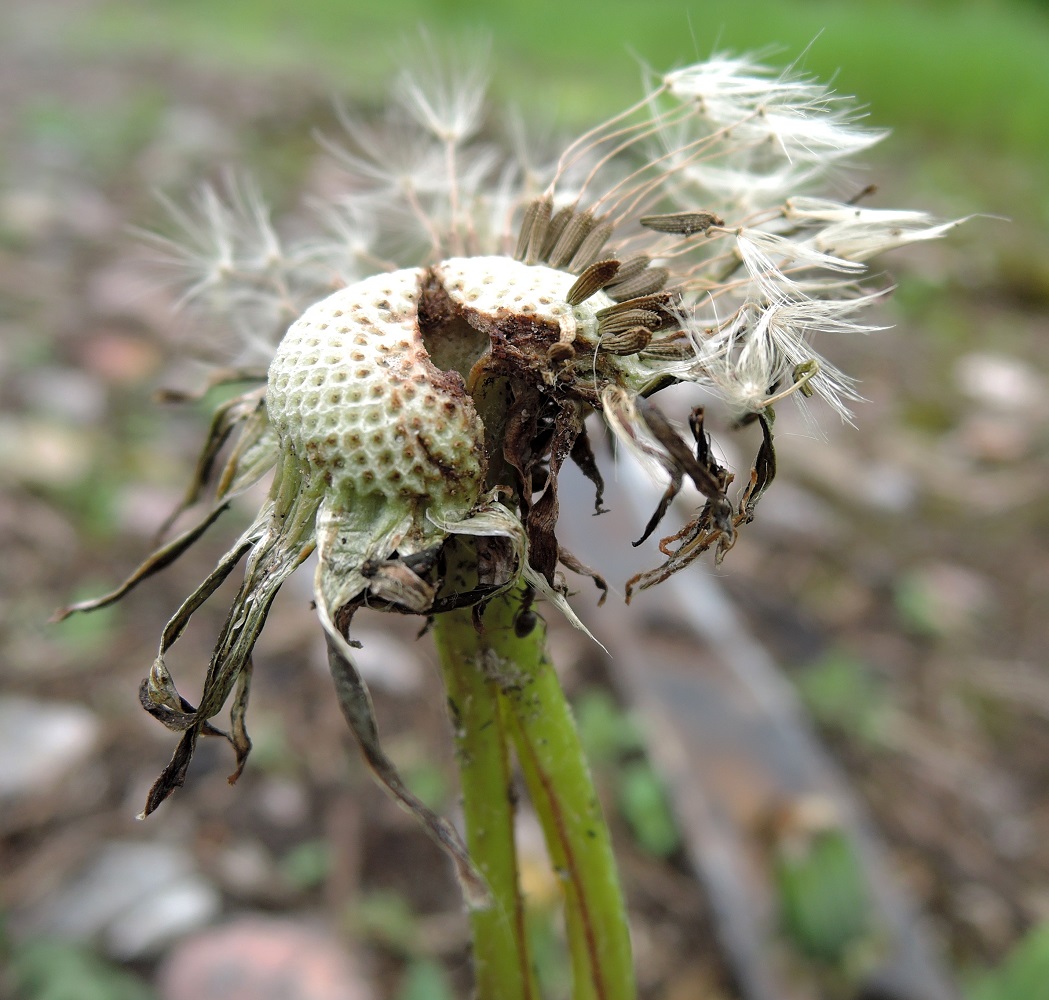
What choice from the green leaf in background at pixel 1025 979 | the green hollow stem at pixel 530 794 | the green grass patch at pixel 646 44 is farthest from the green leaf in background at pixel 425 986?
the green grass patch at pixel 646 44

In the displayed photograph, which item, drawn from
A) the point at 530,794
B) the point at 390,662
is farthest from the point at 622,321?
the point at 390,662

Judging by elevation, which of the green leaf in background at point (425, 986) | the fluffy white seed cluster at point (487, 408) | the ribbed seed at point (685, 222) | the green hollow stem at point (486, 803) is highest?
the ribbed seed at point (685, 222)

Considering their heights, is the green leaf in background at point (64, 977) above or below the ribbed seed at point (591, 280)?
below

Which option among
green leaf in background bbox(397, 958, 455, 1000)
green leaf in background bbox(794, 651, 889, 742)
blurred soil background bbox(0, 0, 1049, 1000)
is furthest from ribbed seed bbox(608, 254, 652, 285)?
green leaf in background bbox(794, 651, 889, 742)

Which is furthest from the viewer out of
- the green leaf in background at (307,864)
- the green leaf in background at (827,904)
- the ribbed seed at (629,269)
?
the green leaf in background at (307,864)

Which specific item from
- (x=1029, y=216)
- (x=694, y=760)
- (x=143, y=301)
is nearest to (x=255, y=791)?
(x=694, y=760)

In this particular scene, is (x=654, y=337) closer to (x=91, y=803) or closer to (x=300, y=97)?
(x=91, y=803)

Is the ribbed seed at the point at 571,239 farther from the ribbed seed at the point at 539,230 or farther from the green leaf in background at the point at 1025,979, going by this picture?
the green leaf in background at the point at 1025,979
